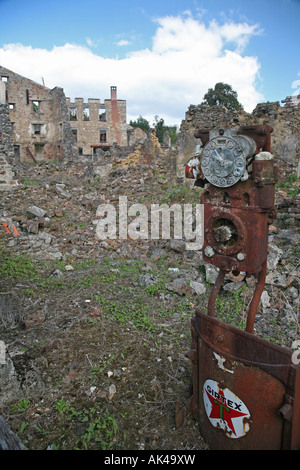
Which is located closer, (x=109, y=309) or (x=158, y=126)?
(x=109, y=309)

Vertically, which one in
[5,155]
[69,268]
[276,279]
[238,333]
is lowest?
[69,268]

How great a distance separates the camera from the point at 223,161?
1.99 metres

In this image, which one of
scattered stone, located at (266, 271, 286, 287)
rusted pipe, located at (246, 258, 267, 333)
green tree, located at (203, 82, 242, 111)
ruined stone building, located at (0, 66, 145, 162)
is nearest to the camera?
rusted pipe, located at (246, 258, 267, 333)

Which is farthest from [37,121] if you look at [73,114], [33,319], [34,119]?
[33,319]

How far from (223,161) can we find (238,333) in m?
1.11

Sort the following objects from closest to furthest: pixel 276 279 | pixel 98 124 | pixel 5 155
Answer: pixel 276 279, pixel 5 155, pixel 98 124

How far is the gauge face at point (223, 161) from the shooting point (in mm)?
1936

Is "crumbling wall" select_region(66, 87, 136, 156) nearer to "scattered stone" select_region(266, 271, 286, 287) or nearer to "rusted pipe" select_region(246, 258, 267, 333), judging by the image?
"scattered stone" select_region(266, 271, 286, 287)

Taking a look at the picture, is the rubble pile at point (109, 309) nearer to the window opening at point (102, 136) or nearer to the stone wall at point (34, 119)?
the stone wall at point (34, 119)

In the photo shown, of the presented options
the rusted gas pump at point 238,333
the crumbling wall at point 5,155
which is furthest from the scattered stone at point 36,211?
the rusted gas pump at point 238,333

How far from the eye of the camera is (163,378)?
282 centimetres

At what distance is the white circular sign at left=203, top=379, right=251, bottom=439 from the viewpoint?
72.4 inches

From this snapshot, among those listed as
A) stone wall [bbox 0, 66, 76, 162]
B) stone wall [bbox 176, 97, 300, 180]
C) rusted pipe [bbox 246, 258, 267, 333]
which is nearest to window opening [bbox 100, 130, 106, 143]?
stone wall [bbox 0, 66, 76, 162]

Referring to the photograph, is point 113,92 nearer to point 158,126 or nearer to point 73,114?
point 73,114
